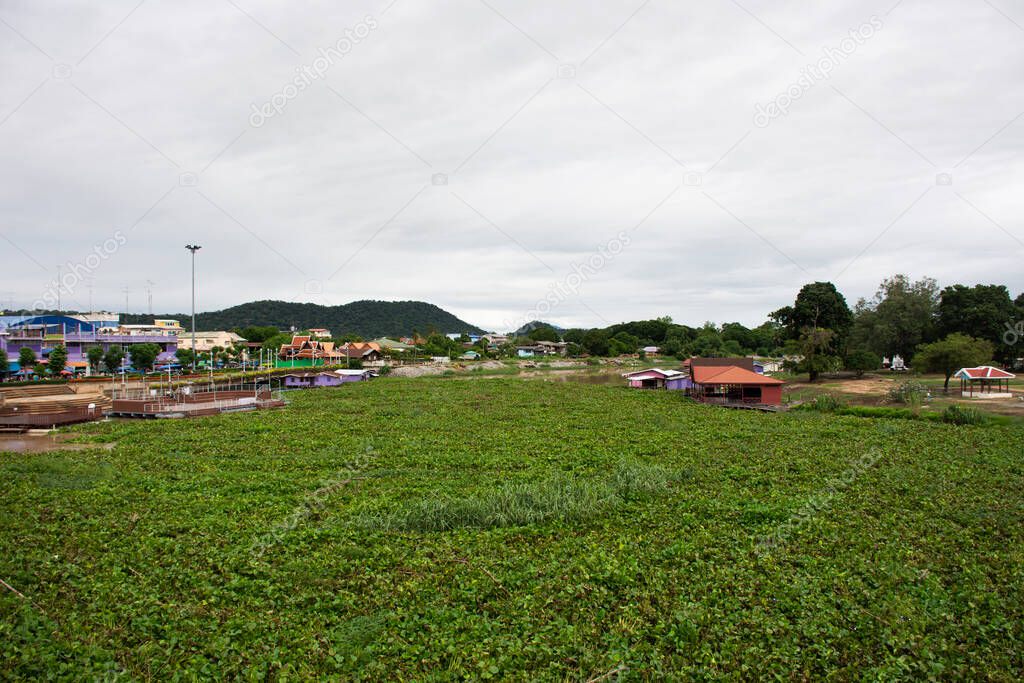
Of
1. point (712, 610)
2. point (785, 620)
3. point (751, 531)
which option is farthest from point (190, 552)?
point (751, 531)

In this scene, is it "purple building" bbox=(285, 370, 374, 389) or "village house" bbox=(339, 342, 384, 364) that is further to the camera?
"village house" bbox=(339, 342, 384, 364)

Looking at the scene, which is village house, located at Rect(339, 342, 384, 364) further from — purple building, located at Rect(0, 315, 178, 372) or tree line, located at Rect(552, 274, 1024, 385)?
tree line, located at Rect(552, 274, 1024, 385)

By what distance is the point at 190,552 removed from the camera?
7.90 meters

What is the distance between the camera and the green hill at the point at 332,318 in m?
114

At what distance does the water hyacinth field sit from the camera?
564 centimetres

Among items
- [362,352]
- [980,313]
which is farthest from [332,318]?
[980,313]

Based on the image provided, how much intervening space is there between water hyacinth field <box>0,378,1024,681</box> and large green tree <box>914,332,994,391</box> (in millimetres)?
17766

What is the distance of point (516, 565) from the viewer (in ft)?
25.2

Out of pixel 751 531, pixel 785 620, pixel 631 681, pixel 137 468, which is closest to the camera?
pixel 631 681

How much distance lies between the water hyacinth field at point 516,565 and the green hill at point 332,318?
9256cm

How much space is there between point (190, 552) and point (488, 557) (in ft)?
13.8

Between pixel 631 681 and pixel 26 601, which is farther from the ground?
pixel 26 601

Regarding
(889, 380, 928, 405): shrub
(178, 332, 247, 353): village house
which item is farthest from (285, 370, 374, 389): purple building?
(889, 380, 928, 405): shrub

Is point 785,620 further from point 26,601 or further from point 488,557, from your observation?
point 26,601
